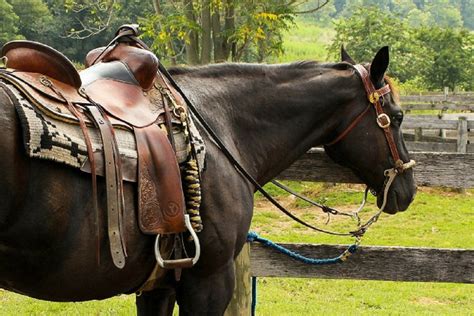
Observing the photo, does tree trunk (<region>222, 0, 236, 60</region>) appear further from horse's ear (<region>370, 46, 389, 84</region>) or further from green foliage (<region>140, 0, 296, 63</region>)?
horse's ear (<region>370, 46, 389, 84</region>)

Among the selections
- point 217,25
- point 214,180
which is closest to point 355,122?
point 214,180

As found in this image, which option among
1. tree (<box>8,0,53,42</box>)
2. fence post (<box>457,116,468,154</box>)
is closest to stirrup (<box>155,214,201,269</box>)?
fence post (<box>457,116,468,154</box>)

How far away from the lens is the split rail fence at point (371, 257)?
155 inches

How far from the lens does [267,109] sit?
3.41 metres

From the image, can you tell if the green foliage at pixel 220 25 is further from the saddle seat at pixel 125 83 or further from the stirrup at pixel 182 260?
the stirrup at pixel 182 260

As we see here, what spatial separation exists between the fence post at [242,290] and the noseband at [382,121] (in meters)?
1.09

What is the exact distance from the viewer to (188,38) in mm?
10305

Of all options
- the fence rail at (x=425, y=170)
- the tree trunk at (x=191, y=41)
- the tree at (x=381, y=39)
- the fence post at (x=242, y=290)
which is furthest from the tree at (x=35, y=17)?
the fence post at (x=242, y=290)

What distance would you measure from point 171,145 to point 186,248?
0.51 m

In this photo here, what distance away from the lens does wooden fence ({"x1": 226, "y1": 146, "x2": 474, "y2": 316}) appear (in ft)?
12.9

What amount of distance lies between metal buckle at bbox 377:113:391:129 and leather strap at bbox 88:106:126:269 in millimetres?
1641

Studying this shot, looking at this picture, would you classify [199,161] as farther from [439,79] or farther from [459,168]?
[439,79]

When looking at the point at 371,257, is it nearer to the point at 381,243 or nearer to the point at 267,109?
the point at 267,109

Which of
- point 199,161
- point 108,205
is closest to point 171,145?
point 199,161
